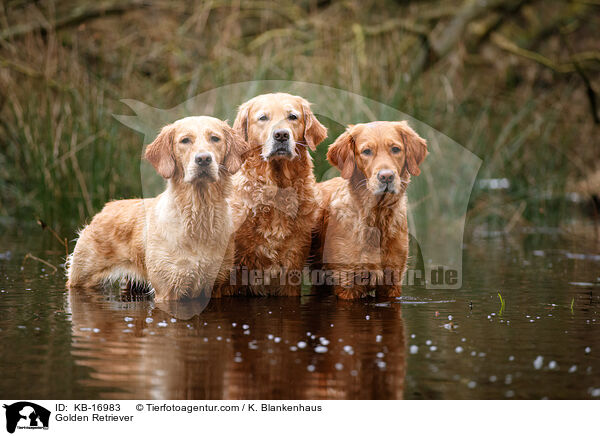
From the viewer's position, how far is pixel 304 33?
1170 cm

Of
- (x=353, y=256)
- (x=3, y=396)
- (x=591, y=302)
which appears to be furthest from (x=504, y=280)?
(x=3, y=396)

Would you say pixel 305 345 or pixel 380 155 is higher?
pixel 380 155

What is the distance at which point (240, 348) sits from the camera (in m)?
4.07

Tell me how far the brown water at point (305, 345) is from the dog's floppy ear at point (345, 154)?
97 centimetres

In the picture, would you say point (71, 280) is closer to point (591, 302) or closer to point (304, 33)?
point (591, 302)

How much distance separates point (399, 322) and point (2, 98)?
297 inches

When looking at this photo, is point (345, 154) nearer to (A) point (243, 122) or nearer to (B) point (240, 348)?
(A) point (243, 122)

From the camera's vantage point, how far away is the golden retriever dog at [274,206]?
5.60 metres

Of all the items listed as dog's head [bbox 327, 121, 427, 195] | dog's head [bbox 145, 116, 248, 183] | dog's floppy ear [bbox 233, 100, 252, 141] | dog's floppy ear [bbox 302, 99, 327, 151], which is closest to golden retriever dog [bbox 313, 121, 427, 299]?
dog's head [bbox 327, 121, 427, 195]

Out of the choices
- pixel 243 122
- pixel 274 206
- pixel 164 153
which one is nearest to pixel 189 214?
pixel 164 153

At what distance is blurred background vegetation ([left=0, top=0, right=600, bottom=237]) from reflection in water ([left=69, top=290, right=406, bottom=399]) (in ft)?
7.07

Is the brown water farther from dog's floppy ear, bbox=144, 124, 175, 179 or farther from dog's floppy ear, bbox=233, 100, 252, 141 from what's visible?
dog's floppy ear, bbox=233, 100, 252, 141

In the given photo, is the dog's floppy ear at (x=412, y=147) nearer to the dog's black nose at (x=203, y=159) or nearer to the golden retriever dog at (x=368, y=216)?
the golden retriever dog at (x=368, y=216)

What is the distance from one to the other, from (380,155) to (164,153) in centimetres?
149
